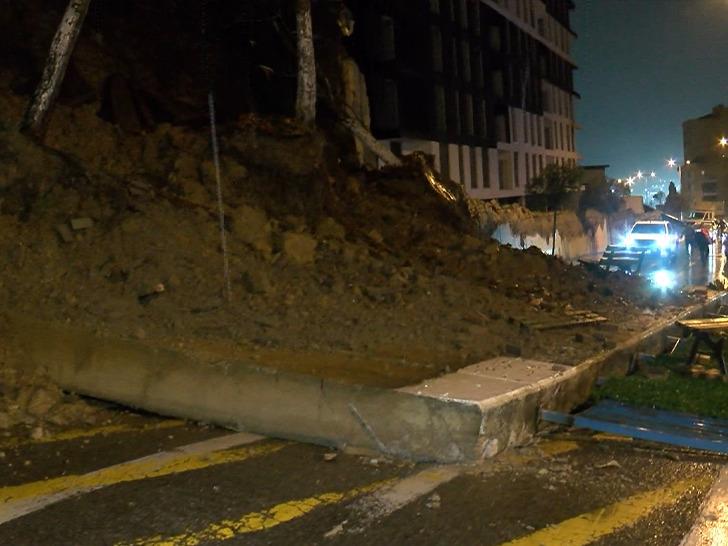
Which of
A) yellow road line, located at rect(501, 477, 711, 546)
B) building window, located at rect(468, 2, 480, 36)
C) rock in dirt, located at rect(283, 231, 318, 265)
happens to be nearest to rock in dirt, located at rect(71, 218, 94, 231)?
rock in dirt, located at rect(283, 231, 318, 265)

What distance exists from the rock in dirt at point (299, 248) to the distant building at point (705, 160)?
67140mm

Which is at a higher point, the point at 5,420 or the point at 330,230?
the point at 330,230

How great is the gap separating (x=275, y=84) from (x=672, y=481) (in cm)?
1234

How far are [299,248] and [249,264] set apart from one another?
0.71 m

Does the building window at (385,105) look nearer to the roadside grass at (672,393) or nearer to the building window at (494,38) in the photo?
the building window at (494,38)

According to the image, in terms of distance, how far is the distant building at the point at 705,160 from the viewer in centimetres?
6775

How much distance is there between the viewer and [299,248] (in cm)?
819

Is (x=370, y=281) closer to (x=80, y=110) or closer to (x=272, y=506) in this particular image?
(x=272, y=506)

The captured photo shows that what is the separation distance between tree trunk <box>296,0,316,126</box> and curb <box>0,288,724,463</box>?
6406 millimetres

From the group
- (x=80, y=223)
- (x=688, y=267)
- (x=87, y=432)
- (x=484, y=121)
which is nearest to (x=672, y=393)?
(x=87, y=432)

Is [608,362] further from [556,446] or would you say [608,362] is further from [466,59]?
[466,59]

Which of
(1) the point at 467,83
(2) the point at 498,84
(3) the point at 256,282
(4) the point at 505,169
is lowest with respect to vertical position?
(3) the point at 256,282

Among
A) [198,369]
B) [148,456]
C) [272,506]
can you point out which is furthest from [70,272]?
[272,506]

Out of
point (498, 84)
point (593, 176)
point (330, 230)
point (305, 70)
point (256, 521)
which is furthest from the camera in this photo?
point (593, 176)
